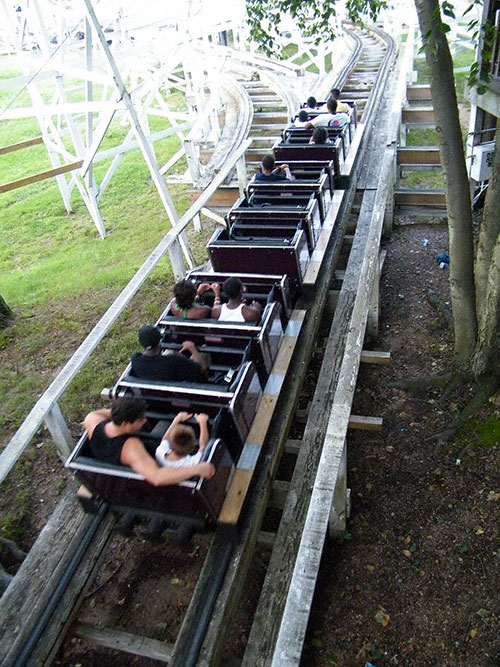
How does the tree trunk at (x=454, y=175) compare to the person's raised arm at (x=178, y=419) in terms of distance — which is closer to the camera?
the person's raised arm at (x=178, y=419)

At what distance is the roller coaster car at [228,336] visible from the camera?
3852mm

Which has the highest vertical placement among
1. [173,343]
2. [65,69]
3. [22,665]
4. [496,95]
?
[65,69]

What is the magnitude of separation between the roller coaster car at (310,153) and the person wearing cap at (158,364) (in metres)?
4.02

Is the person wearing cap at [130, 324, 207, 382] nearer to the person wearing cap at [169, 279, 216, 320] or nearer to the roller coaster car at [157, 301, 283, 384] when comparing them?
the roller coaster car at [157, 301, 283, 384]

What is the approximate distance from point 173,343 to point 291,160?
4.14 metres

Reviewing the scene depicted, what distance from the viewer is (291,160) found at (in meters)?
7.15

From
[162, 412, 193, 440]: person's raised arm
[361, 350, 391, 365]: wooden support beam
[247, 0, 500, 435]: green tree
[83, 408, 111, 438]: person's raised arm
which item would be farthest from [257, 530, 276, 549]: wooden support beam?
[361, 350, 391, 365]: wooden support beam

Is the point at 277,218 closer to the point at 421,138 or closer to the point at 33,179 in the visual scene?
the point at 33,179

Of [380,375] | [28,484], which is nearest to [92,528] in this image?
[28,484]

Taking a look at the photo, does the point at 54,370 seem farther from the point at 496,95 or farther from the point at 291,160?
the point at 496,95

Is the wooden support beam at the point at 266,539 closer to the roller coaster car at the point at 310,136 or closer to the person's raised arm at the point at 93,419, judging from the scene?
the person's raised arm at the point at 93,419

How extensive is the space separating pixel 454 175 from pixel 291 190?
2393 millimetres

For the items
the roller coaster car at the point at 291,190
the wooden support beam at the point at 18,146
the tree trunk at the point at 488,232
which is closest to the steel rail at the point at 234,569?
the tree trunk at the point at 488,232

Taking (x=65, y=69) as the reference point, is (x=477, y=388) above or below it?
below
